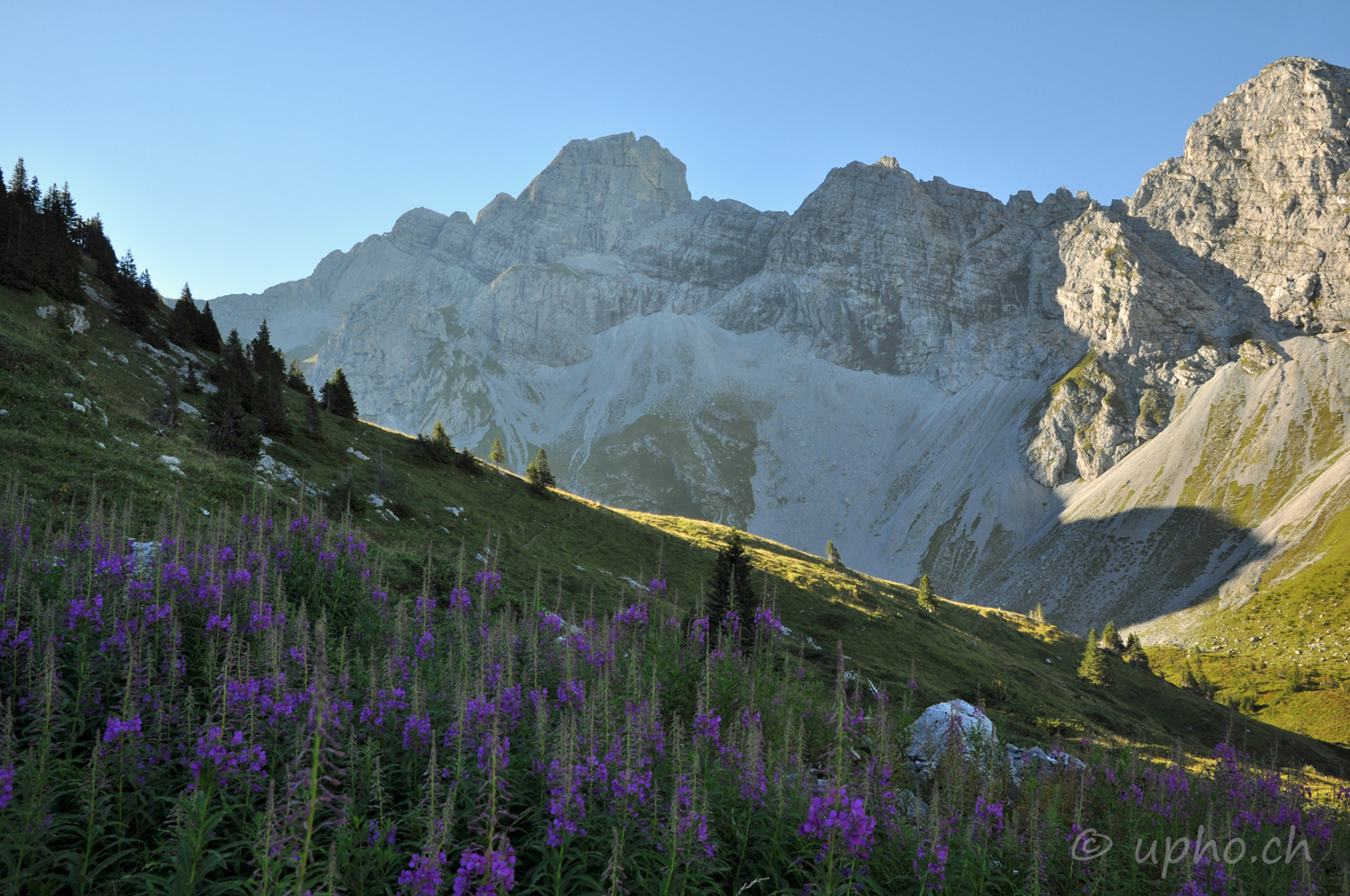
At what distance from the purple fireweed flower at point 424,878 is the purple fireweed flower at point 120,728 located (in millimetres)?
3231

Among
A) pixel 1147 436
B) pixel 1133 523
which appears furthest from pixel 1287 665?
pixel 1147 436

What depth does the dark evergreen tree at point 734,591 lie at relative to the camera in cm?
1552

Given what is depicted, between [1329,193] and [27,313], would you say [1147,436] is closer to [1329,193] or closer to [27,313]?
[1329,193]

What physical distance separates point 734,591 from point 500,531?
26.5 meters

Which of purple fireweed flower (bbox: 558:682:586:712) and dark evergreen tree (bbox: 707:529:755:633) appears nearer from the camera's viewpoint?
purple fireweed flower (bbox: 558:682:586:712)

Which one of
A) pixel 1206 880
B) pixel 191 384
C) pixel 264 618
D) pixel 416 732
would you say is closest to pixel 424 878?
pixel 416 732

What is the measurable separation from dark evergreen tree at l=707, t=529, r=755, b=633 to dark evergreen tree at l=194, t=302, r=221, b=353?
178 ft

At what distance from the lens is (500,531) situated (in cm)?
3862

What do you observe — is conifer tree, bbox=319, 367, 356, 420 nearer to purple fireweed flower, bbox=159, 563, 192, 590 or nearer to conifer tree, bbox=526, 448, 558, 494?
conifer tree, bbox=526, 448, 558, 494

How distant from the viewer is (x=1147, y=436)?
178750 millimetres

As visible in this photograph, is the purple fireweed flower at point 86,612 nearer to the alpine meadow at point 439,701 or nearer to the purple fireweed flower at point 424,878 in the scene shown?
the alpine meadow at point 439,701

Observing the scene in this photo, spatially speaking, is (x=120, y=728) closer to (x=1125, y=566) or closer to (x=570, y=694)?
(x=570, y=694)

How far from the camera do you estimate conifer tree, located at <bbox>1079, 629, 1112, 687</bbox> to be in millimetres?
69375

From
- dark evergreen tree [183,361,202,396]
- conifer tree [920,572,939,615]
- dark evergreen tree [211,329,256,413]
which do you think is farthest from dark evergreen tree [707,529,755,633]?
conifer tree [920,572,939,615]
